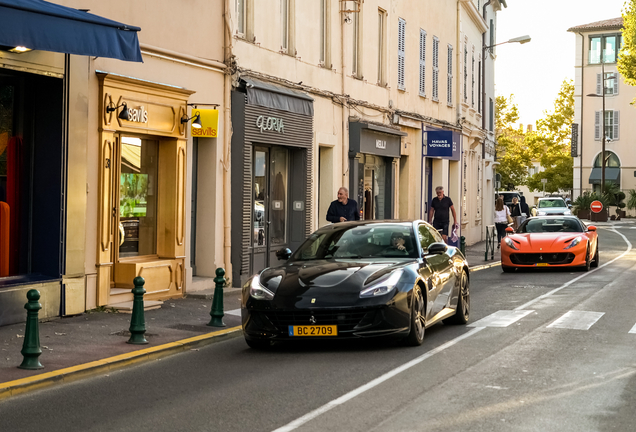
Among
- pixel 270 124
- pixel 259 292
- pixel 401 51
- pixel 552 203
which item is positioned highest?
pixel 401 51

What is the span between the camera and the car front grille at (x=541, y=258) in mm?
21484

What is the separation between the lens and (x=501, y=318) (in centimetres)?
1298

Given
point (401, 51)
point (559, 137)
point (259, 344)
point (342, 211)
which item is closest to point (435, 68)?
point (401, 51)

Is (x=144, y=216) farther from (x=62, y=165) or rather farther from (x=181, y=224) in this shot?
(x=62, y=165)

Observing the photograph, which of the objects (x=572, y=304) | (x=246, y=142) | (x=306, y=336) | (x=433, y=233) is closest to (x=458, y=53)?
(x=246, y=142)

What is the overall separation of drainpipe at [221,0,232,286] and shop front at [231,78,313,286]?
0.26 meters

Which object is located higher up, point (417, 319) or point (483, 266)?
point (417, 319)

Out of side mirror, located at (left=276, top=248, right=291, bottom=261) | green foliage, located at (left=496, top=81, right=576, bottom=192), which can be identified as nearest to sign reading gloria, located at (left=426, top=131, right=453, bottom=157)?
side mirror, located at (left=276, top=248, right=291, bottom=261)

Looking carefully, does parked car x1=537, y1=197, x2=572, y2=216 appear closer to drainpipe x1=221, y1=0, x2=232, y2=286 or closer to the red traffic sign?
the red traffic sign

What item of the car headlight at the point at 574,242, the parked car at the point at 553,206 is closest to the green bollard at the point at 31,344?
the car headlight at the point at 574,242

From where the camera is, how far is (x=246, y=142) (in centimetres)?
1731

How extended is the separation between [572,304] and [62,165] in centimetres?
782

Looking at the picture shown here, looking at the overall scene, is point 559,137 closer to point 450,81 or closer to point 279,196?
point 450,81

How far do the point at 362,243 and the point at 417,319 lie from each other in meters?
1.42
